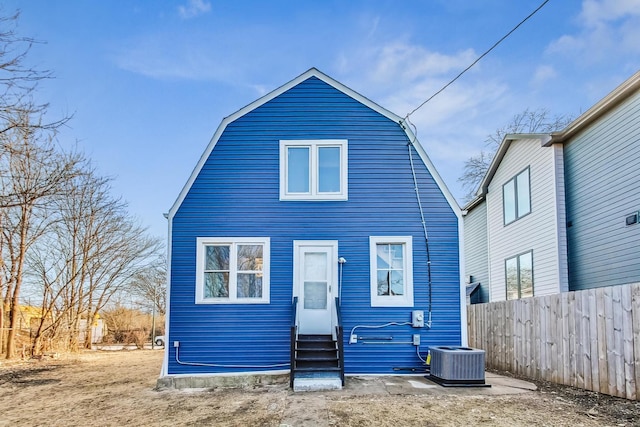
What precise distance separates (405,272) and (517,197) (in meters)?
5.64

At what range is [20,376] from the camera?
1082 centimetres

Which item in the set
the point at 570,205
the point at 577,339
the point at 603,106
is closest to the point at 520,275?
the point at 570,205

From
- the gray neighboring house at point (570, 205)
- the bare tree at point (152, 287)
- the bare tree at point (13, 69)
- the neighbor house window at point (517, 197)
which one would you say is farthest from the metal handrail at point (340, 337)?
the bare tree at point (152, 287)

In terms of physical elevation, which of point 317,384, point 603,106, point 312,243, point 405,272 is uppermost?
point 603,106

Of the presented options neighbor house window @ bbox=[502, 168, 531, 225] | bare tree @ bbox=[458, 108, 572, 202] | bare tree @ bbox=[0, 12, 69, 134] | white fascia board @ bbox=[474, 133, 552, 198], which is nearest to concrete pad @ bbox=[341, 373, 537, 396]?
neighbor house window @ bbox=[502, 168, 531, 225]

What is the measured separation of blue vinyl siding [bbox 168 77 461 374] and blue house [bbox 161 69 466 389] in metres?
0.02

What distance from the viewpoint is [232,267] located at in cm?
934

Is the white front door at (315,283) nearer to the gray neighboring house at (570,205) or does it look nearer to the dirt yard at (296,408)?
the dirt yard at (296,408)

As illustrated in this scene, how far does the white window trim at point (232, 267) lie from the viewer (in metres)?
9.20

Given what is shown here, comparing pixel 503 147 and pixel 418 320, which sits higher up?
pixel 503 147

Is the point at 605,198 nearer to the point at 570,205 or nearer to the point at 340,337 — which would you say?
the point at 570,205

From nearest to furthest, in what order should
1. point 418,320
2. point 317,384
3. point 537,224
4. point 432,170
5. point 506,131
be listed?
point 317,384 < point 418,320 < point 432,170 < point 537,224 < point 506,131

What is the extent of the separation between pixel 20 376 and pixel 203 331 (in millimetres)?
4938

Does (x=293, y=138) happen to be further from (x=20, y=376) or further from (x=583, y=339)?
(x=20, y=376)
